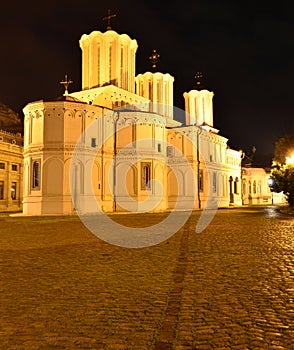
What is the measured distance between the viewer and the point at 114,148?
40344 millimetres

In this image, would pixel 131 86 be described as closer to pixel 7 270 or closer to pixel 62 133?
pixel 62 133

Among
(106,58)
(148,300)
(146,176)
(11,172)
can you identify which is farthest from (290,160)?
(11,172)

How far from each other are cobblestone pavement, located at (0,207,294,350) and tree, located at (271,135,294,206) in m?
21.9

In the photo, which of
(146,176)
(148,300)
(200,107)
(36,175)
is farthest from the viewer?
(200,107)

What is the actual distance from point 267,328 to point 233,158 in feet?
199

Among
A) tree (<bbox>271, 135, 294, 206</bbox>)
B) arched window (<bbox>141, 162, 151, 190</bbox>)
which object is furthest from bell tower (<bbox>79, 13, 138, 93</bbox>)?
tree (<bbox>271, 135, 294, 206</bbox>)

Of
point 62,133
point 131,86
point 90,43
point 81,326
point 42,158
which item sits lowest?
point 81,326

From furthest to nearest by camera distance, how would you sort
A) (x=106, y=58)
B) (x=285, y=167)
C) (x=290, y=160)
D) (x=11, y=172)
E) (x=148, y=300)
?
1. (x=11, y=172)
2. (x=106, y=58)
3. (x=285, y=167)
4. (x=290, y=160)
5. (x=148, y=300)

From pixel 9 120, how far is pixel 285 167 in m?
47.2

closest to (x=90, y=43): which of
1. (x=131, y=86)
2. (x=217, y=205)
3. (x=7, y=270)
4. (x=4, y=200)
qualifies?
(x=131, y=86)

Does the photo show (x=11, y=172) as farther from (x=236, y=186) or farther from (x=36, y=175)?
(x=236, y=186)

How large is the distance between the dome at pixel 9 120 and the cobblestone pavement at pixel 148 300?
177 feet

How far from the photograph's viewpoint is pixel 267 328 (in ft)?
14.1

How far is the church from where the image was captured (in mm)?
35031
